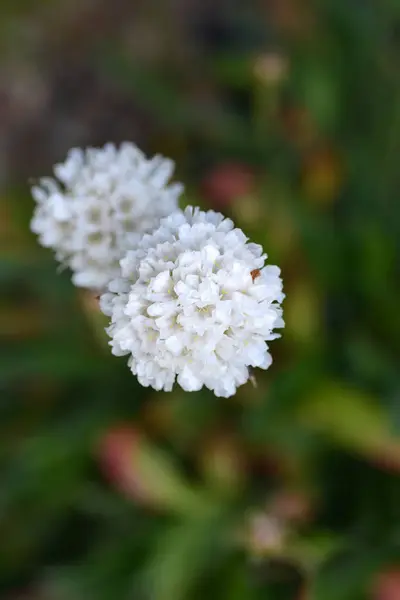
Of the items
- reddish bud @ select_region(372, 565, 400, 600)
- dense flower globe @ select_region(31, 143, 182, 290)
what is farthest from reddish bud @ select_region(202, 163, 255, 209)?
reddish bud @ select_region(372, 565, 400, 600)

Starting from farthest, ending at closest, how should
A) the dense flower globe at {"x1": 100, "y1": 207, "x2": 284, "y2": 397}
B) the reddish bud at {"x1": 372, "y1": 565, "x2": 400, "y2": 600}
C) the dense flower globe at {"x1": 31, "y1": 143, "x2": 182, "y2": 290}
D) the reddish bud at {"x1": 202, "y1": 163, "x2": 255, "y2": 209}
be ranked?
the reddish bud at {"x1": 202, "y1": 163, "x2": 255, "y2": 209} < the reddish bud at {"x1": 372, "y1": 565, "x2": 400, "y2": 600} < the dense flower globe at {"x1": 31, "y1": 143, "x2": 182, "y2": 290} < the dense flower globe at {"x1": 100, "y1": 207, "x2": 284, "y2": 397}

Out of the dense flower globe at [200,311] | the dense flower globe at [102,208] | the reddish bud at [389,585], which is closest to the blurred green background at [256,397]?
the reddish bud at [389,585]

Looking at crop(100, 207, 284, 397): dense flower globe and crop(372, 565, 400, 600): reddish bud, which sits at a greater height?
crop(372, 565, 400, 600): reddish bud

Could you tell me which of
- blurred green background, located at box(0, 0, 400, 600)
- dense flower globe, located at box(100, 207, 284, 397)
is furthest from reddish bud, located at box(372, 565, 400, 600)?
dense flower globe, located at box(100, 207, 284, 397)

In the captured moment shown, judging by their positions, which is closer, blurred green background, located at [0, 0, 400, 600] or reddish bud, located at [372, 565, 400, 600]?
reddish bud, located at [372, 565, 400, 600]

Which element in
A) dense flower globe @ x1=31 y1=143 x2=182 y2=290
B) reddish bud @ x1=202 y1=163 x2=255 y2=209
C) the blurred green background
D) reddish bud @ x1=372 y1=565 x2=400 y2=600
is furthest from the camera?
reddish bud @ x1=202 y1=163 x2=255 y2=209

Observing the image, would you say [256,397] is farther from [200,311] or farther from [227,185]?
[200,311]

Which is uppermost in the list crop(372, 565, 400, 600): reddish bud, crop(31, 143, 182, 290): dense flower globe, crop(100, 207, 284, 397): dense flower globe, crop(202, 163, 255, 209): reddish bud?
crop(202, 163, 255, 209): reddish bud

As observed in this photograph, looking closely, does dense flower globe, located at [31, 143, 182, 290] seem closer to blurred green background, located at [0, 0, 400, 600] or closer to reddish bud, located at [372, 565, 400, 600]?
blurred green background, located at [0, 0, 400, 600]
